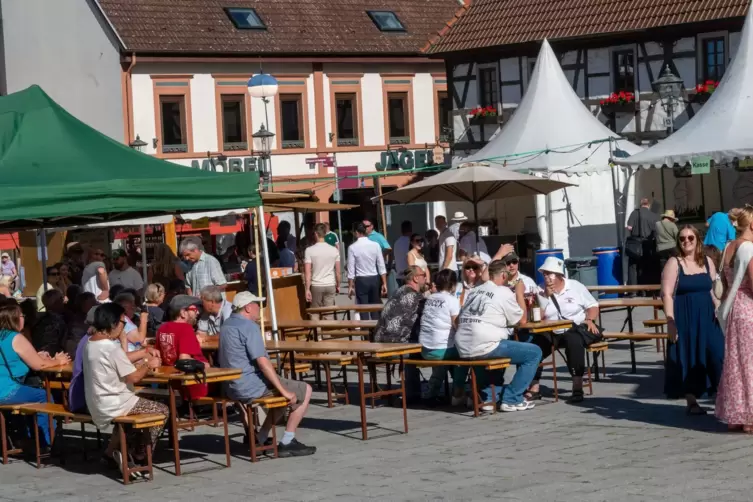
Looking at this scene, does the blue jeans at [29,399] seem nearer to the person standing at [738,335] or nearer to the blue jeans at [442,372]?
the blue jeans at [442,372]

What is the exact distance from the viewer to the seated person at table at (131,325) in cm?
1340

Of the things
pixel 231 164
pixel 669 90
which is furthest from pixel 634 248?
pixel 231 164

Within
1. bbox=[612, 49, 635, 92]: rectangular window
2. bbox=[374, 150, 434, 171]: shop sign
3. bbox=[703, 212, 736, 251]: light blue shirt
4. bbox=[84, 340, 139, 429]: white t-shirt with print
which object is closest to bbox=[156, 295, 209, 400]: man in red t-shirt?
bbox=[84, 340, 139, 429]: white t-shirt with print

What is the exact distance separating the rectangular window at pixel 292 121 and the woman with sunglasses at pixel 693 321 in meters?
34.2

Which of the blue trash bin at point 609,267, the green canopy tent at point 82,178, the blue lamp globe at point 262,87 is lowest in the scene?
the blue trash bin at point 609,267

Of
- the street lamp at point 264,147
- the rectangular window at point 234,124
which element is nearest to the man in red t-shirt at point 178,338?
the street lamp at point 264,147

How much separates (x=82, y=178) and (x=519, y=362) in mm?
4027

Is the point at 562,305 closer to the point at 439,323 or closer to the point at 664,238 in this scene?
the point at 439,323

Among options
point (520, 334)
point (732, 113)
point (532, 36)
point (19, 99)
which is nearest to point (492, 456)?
point (520, 334)

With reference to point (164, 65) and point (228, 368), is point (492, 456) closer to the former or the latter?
point (228, 368)

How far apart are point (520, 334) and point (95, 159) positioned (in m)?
4.24

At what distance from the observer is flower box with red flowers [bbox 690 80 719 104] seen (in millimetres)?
33094

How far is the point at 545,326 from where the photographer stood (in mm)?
13477

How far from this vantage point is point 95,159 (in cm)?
1265
